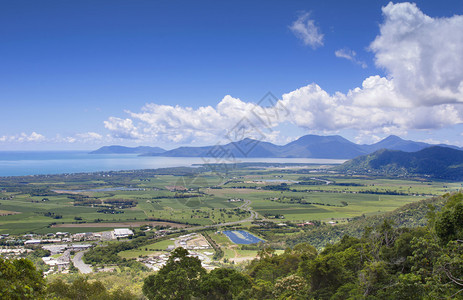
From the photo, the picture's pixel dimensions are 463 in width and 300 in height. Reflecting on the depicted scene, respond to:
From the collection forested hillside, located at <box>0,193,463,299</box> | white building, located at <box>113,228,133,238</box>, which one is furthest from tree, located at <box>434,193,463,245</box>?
white building, located at <box>113,228,133,238</box>

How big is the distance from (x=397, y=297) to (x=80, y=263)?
3814 cm

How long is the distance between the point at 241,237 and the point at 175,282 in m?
35.2

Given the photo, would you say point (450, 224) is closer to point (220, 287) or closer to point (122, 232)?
point (220, 287)

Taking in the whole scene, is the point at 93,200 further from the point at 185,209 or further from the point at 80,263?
the point at 80,263

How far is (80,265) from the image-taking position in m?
37.1

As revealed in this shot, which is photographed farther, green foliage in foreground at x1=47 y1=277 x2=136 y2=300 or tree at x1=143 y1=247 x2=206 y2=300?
tree at x1=143 y1=247 x2=206 y2=300

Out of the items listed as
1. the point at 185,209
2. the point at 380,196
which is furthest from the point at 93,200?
the point at 380,196

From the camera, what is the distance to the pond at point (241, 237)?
157 ft

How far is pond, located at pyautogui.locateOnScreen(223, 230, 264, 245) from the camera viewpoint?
4788 centimetres

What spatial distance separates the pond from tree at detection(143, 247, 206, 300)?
30.6 meters

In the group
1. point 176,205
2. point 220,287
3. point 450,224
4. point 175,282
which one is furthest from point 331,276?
point 176,205

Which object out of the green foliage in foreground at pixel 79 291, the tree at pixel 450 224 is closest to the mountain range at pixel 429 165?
the tree at pixel 450 224

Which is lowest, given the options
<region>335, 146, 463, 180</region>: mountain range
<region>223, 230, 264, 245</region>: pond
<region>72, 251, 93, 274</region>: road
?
<region>223, 230, 264, 245</region>: pond

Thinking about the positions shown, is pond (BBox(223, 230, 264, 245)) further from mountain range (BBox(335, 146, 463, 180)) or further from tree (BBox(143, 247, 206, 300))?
mountain range (BBox(335, 146, 463, 180))
